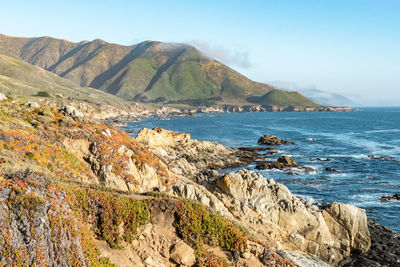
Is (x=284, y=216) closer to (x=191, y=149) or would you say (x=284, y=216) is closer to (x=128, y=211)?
(x=128, y=211)

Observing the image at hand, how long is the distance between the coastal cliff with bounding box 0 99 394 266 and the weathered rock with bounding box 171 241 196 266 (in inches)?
1.4

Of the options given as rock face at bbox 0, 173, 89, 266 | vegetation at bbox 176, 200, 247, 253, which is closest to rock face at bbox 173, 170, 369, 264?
vegetation at bbox 176, 200, 247, 253

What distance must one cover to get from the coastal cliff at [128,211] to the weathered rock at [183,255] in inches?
1.4

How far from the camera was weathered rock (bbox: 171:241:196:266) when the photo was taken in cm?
1190

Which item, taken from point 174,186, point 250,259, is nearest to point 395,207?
point 174,186

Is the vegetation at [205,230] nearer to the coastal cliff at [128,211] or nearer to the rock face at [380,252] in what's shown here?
the coastal cliff at [128,211]

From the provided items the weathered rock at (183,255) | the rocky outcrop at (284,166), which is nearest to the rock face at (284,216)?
the weathered rock at (183,255)

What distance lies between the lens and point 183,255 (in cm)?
1197

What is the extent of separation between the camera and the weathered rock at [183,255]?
1190cm

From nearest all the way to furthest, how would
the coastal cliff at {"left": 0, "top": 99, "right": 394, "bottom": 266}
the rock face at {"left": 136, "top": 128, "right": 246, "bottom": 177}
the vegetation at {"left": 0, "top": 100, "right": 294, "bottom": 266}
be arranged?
the vegetation at {"left": 0, "top": 100, "right": 294, "bottom": 266}
the coastal cliff at {"left": 0, "top": 99, "right": 394, "bottom": 266}
the rock face at {"left": 136, "top": 128, "right": 246, "bottom": 177}

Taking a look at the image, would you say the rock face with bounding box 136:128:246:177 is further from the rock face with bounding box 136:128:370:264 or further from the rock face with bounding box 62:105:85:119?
the rock face with bounding box 136:128:370:264

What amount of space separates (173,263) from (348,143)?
82.9 m

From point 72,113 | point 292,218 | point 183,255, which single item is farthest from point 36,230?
point 72,113

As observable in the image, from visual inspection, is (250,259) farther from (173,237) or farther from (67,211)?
(67,211)
